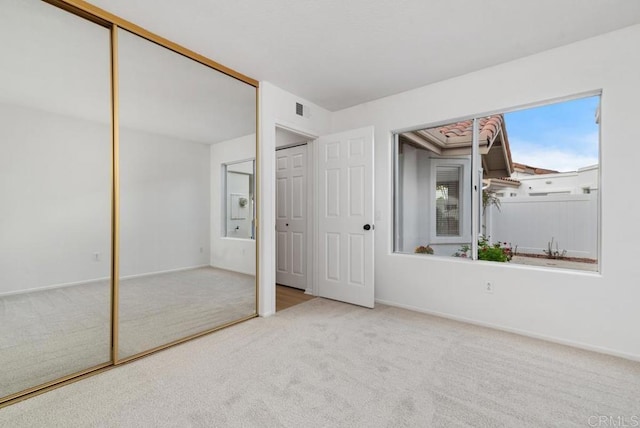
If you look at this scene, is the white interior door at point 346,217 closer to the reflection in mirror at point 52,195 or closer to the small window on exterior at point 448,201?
the small window on exterior at point 448,201

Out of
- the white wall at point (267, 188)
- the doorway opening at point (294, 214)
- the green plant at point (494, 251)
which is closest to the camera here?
the green plant at point (494, 251)

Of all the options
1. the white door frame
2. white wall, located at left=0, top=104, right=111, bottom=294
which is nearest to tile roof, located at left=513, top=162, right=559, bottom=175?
the white door frame

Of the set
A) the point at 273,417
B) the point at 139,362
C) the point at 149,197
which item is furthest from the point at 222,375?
the point at 149,197

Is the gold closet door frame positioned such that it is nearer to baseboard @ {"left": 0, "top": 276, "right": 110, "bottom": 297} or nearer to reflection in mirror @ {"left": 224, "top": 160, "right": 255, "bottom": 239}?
baseboard @ {"left": 0, "top": 276, "right": 110, "bottom": 297}

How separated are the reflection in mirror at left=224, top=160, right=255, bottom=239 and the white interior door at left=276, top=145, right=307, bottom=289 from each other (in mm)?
1225

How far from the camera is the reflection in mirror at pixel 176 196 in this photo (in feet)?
7.63

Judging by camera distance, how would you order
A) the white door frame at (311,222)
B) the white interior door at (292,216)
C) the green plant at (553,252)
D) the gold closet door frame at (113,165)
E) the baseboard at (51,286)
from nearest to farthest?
the baseboard at (51,286) → the gold closet door frame at (113,165) → the green plant at (553,252) → the white door frame at (311,222) → the white interior door at (292,216)

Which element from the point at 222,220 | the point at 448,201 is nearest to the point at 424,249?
the point at 448,201

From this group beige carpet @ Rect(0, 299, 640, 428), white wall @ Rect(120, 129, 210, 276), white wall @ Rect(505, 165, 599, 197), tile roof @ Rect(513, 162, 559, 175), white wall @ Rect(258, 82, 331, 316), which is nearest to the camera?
beige carpet @ Rect(0, 299, 640, 428)

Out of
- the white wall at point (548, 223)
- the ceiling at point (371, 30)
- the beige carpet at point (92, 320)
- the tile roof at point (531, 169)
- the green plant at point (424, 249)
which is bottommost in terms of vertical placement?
the beige carpet at point (92, 320)

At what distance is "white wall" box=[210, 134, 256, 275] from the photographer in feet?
9.52

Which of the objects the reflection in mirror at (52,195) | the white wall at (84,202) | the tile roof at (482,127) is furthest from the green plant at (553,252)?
the reflection in mirror at (52,195)

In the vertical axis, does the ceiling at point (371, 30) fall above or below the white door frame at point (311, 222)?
above

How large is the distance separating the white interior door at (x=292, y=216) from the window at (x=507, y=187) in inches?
53.8
